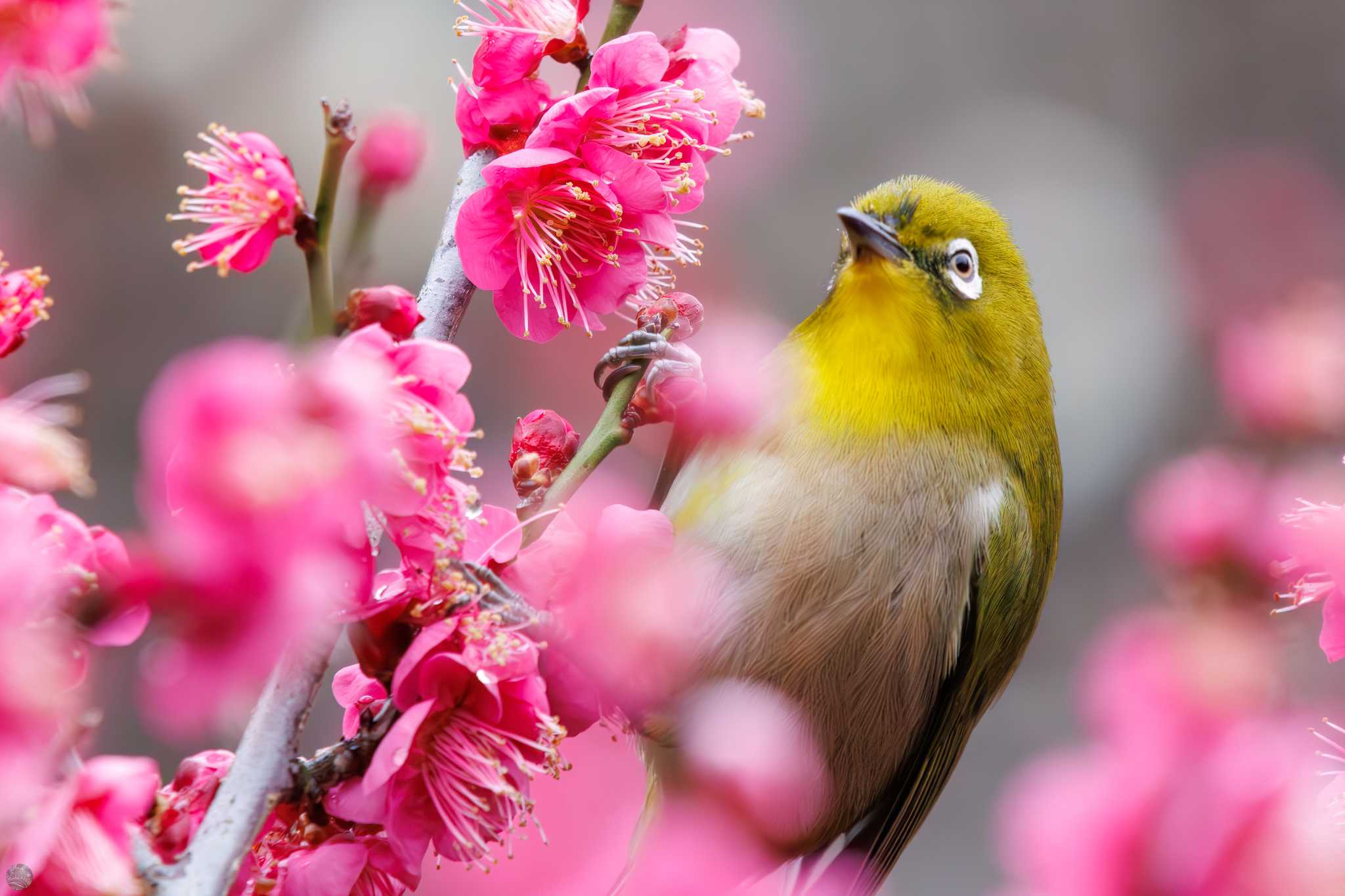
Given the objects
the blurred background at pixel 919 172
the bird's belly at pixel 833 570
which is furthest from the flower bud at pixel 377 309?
the blurred background at pixel 919 172

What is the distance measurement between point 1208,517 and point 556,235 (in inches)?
41.1

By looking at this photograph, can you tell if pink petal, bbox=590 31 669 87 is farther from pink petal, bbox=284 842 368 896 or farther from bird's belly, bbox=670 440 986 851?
bird's belly, bbox=670 440 986 851

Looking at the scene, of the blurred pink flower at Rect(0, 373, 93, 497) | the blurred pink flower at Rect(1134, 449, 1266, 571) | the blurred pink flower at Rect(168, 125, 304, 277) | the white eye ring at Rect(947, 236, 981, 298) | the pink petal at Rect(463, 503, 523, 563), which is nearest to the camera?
the blurred pink flower at Rect(0, 373, 93, 497)

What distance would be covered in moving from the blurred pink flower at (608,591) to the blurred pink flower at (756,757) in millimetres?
234

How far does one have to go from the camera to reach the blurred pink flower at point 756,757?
145cm

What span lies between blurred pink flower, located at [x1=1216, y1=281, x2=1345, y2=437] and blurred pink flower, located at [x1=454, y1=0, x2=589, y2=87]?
4.71 feet

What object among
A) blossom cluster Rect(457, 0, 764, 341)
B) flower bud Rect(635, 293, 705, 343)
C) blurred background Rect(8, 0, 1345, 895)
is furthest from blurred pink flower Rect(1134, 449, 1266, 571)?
blurred background Rect(8, 0, 1345, 895)

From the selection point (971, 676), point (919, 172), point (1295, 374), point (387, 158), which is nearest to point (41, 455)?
point (387, 158)

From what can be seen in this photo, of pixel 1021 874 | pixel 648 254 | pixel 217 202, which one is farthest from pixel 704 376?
pixel 1021 874

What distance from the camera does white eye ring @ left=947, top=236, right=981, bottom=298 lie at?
197cm

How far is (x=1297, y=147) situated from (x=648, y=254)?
4673 millimetres

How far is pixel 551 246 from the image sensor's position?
1229 mm

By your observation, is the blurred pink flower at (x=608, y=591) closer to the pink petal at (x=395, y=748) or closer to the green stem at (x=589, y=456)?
the green stem at (x=589, y=456)

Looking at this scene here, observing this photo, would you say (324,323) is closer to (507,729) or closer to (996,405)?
(507,729)
